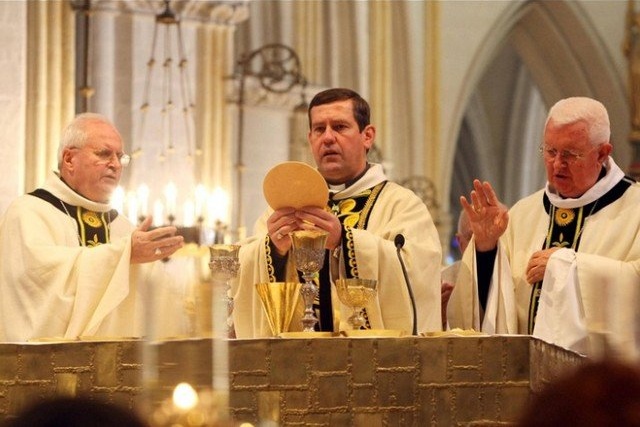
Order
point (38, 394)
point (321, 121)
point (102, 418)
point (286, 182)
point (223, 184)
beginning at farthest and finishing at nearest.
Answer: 1. point (223, 184)
2. point (321, 121)
3. point (286, 182)
4. point (38, 394)
5. point (102, 418)

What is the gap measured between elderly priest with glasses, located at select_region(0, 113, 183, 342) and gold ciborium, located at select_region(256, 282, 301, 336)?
72 centimetres

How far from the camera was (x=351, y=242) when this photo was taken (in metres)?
6.22

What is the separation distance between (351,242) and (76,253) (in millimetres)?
1403

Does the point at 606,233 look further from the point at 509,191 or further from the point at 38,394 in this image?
the point at 509,191

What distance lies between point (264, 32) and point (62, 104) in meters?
5.50

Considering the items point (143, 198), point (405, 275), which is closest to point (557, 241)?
point (405, 275)

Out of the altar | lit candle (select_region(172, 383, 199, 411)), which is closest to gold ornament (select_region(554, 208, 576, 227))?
the altar

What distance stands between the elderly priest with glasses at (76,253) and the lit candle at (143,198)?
3.34 metres

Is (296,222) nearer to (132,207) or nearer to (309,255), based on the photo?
(309,255)

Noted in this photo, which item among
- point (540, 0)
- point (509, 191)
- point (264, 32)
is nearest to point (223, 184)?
point (264, 32)

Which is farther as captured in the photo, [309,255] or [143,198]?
[143,198]

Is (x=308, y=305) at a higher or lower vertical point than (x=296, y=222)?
lower

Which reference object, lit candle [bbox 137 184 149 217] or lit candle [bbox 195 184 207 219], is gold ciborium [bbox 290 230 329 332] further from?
lit candle [bbox 195 184 207 219]

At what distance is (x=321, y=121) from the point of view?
6.62 m
